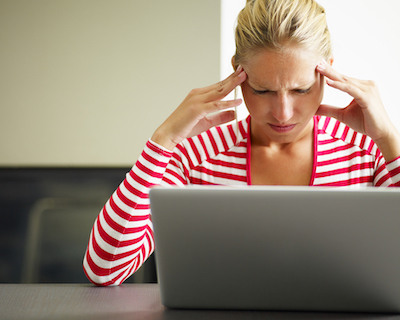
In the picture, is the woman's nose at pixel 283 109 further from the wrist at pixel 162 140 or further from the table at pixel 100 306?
the table at pixel 100 306

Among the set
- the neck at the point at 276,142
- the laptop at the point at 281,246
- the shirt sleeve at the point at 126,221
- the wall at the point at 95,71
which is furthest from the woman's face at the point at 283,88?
the wall at the point at 95,71

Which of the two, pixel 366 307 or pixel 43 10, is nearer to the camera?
pixel 366 307

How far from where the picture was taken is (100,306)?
58 cm

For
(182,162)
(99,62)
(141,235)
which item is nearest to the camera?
(141,235)

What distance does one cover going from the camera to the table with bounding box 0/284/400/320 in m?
0.50

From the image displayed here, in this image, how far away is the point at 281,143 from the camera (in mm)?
1137

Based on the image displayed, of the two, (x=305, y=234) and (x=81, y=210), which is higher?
(x=305, y=234)

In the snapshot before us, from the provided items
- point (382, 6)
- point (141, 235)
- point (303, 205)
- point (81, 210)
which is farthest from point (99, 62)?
point (303, 205)

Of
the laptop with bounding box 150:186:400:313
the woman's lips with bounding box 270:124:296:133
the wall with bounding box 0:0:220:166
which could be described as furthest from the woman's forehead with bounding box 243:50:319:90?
the wall with bounding box 0:0:220:166

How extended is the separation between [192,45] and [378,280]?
1.28 meters

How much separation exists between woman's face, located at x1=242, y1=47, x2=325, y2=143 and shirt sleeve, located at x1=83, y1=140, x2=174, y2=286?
260mm

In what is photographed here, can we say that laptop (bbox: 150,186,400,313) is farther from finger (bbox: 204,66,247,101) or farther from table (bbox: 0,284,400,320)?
finger (bbox: 204,66,247,101)

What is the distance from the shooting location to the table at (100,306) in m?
0.50

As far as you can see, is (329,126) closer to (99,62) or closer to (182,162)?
(182,162)
